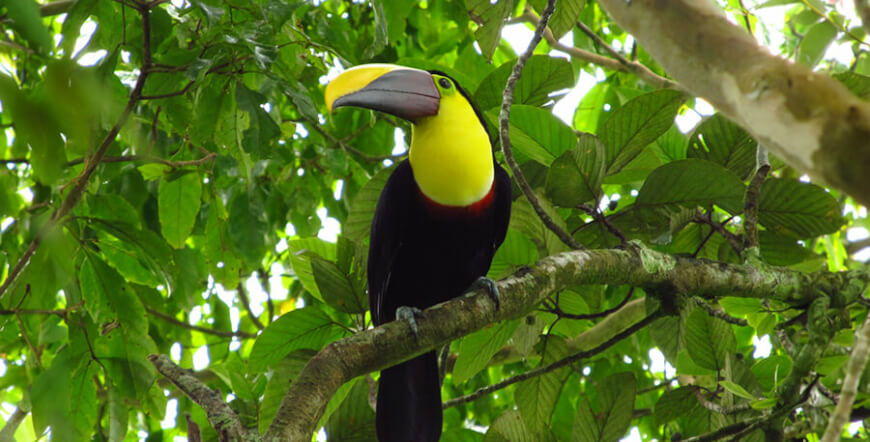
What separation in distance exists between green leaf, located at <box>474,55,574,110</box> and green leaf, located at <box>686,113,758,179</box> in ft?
1.75

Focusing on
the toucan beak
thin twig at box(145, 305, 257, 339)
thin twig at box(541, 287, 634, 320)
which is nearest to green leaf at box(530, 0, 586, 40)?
the toucan beak

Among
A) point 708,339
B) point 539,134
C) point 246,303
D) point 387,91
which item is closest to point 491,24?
point 539,134

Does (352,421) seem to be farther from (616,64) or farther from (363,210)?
(616,64)

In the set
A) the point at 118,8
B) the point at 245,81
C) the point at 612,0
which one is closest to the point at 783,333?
the point at 612,0

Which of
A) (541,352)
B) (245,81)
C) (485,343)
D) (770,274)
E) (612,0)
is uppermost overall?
(612,0)

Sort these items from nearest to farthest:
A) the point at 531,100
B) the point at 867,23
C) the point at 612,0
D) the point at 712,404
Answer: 1. the point at 867,23
2. the point at 612,0
3. the point at 712,404
4. the point at 531,100

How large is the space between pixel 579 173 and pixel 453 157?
630 mm

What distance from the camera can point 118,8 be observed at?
2.76 m

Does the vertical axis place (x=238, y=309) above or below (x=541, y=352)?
below

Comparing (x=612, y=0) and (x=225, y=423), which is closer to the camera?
(x=612, y=0)

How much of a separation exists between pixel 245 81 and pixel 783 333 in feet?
6.92

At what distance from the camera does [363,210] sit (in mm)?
3113

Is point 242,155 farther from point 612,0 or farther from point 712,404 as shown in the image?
point 712,404

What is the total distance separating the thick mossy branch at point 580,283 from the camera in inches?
71.9
